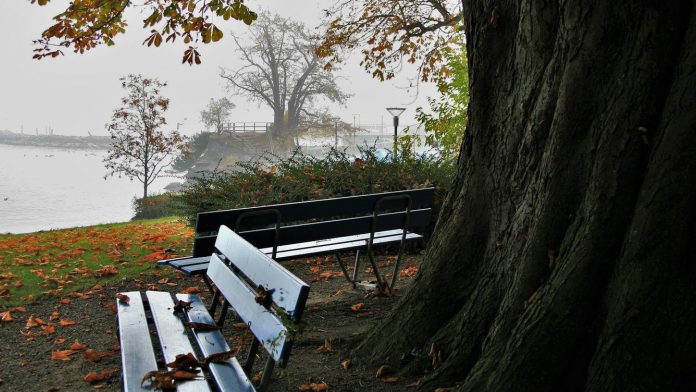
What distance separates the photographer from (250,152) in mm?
36906

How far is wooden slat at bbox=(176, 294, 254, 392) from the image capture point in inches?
A: 87.4

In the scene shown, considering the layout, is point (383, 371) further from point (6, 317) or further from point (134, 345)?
point (6, 317)

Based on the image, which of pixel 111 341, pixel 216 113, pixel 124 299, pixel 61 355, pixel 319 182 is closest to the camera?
pixel 124 299

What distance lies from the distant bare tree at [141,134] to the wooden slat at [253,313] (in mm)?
20840

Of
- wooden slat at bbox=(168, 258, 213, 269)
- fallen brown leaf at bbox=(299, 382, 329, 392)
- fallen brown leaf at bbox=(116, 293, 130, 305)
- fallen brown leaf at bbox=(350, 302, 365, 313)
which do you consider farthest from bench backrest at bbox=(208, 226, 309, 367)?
wooden slat at bbox=(168, 258, 213, 269)

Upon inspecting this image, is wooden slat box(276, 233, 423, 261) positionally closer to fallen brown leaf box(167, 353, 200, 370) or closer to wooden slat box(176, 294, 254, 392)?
wooden slat box(176, 294, 254, 392)

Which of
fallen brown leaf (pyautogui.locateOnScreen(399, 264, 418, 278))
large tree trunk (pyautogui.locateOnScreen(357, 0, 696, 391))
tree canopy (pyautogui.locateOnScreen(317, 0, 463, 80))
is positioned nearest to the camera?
large tree trunk (pyautogui.locateOnScreen(357, 0, 696, 391))

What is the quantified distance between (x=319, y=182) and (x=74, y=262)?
2.92 m

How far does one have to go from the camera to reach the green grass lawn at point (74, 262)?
5973mm

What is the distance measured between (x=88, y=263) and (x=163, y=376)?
554cm

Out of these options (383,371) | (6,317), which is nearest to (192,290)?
(6,317)

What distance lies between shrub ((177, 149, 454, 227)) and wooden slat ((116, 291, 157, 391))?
389cm

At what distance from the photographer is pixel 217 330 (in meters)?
2.93

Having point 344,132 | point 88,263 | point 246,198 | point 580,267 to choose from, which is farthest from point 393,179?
point 344,132
